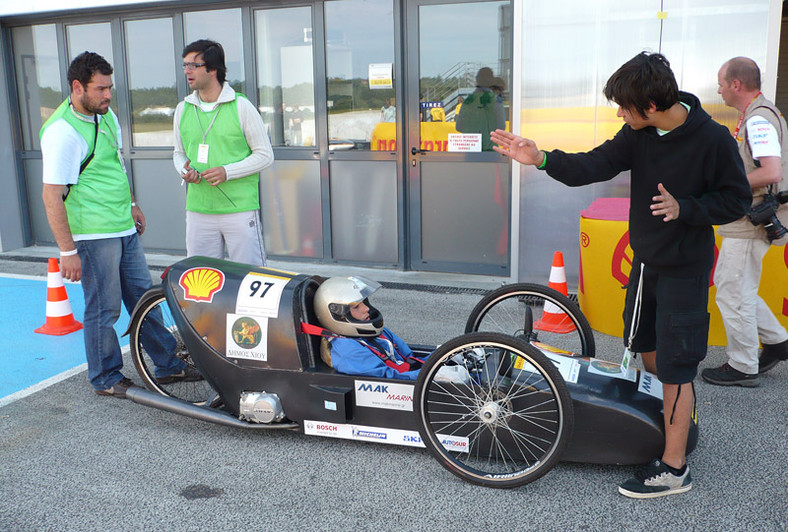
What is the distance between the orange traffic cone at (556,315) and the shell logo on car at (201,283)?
258 cm

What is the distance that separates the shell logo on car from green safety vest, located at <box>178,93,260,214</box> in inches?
37.8

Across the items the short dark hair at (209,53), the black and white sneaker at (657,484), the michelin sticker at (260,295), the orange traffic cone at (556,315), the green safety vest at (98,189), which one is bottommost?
the black and white sneaker at (657,484)

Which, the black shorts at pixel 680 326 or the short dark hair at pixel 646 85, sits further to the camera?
the black shorts at pixel 680 326

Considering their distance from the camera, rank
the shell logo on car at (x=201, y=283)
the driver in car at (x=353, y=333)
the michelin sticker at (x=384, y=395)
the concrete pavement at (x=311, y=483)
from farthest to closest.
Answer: the shell logo on car at (x=201, y=283) → the driver in car at (x=353, y=333) → the michelin sticker at (x=384, y=395) → the concrete pavement at (x=311, y=483)

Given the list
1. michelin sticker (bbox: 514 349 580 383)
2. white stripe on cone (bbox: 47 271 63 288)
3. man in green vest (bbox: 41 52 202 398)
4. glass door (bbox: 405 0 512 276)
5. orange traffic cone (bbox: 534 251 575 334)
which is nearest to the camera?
michelin sticker (bbox: 514 349 580 383)

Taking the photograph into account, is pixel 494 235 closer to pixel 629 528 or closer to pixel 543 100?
pixel 543 100

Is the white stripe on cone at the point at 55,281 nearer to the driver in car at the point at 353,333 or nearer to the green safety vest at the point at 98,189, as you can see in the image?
the green safety vest at the point at 98,189

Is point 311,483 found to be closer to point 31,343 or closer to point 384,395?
point 384,395

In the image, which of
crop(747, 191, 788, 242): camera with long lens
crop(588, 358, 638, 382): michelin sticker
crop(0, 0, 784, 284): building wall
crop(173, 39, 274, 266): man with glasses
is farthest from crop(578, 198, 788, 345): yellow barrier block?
crop(173, 39, 274, 266): man with glasses

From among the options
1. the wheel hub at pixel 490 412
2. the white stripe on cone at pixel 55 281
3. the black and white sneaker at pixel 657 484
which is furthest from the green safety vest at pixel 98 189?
the black and white sneaker at pixel 657 484

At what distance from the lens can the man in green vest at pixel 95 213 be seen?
3.96 meters

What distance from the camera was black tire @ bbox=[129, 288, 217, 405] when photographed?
161 inches

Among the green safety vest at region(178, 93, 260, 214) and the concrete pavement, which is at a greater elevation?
the green safety vest at region(178, 93, 260, 214)

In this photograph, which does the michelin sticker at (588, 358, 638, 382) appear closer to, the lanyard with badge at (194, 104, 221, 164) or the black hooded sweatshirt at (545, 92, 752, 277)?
the black hooded sweatshirt at (545, 92, 752, 277)
